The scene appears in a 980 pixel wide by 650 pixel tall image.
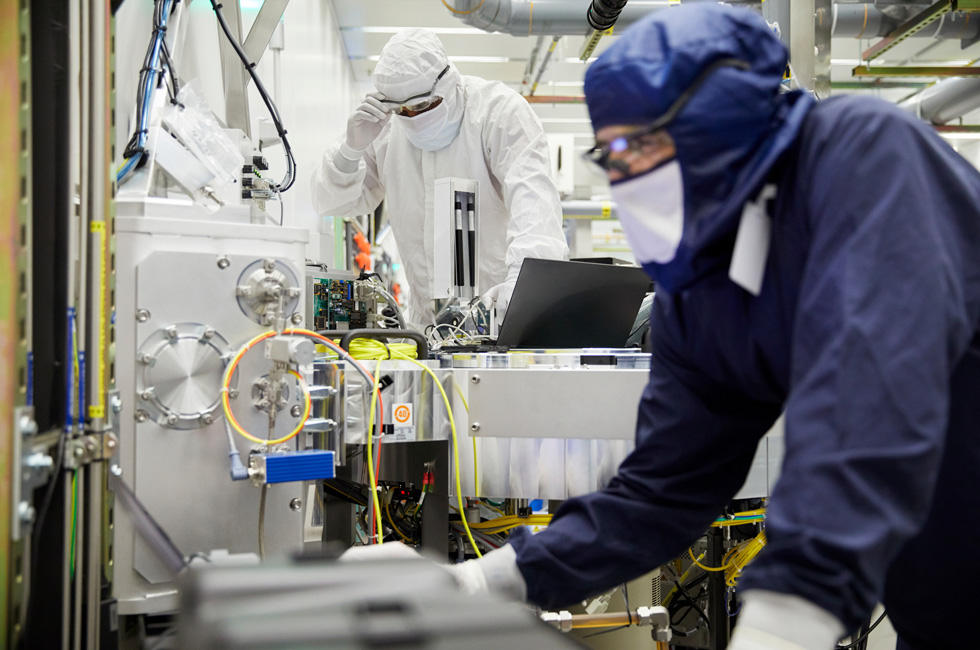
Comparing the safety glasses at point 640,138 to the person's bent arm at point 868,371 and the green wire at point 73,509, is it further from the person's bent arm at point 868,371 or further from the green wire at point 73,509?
the green wire at point 73,509

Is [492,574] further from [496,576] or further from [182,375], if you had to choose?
[182,375]

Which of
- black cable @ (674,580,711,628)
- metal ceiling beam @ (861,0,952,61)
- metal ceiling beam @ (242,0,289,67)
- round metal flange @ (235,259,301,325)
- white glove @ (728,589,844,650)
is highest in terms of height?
metal ceiling beam @ (861,0,952,61)

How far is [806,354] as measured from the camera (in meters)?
0.66

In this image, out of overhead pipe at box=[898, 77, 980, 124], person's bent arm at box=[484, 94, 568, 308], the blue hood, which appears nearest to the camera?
the blue hood

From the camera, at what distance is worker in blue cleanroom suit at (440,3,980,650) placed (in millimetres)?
579

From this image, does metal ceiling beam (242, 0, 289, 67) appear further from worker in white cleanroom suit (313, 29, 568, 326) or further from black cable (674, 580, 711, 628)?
black cable (674, 580, 711, 628)

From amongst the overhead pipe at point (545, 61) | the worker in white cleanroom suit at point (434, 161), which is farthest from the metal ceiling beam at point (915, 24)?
the worker in white cleanroom suit at point (434, 161)

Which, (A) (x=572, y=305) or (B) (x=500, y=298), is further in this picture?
(B) (x=500, y=298)

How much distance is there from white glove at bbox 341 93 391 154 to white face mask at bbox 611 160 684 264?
182 cm

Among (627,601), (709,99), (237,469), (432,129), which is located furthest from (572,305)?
(432,129)

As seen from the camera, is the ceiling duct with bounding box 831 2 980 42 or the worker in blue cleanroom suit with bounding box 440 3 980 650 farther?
the ceiling duct with bounding box 831 2 980 42

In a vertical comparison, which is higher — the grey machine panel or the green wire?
the grey machine panel

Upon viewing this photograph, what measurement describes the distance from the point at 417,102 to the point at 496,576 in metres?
1.83

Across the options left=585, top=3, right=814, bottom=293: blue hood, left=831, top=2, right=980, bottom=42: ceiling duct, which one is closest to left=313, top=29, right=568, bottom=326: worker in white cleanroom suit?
left=585, top=3, right=814, bottom=293: blue hood
